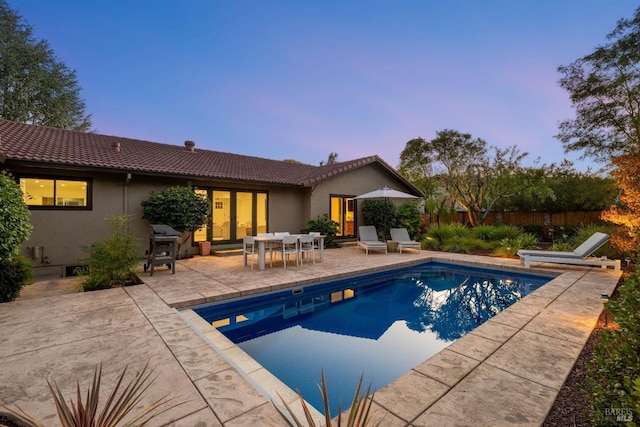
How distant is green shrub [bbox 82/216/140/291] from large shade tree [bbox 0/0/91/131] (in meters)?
17.5

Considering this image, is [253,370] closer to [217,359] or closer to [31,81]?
[217,359]

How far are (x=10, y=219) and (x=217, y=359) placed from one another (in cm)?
477

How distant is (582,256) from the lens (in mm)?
7379

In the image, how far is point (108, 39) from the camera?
44.6ft

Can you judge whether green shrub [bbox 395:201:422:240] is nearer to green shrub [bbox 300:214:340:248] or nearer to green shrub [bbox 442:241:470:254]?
green shrub [bbox 442:241:470:254]

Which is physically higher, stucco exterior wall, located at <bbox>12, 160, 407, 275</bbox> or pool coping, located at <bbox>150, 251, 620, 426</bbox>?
stucco exterior wall, located at <bbox>12, 160, 407, 275</bbox>

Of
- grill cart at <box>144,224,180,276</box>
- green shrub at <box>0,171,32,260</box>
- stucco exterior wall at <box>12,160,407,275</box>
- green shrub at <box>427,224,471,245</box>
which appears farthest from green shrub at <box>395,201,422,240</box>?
green shrub at <box>0,171,32,260</box>

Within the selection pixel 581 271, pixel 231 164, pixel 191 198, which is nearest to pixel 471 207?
pixel 581 271

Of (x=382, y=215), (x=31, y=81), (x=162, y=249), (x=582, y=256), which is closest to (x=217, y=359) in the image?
(x=162, y=249)

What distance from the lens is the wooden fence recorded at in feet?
49.3

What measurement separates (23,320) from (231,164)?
9.64 m

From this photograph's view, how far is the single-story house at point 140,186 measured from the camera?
7.52m

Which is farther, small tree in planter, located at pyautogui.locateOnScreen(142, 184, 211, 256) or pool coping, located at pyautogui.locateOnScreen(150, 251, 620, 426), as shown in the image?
small tree in planter, located at pyautogui.locateOnScreen(142, 184, 211, 256)

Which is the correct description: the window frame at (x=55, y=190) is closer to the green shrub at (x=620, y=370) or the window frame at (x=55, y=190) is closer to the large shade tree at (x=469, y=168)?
the green shrub at (x=620, y=370)
